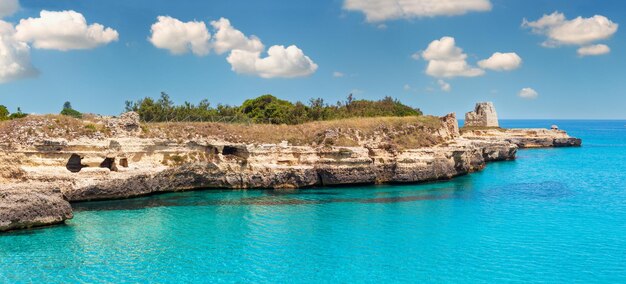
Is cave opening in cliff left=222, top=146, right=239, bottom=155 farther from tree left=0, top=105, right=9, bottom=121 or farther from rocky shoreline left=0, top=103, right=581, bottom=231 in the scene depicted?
tree left=0, top=105, right=9, bottom=121

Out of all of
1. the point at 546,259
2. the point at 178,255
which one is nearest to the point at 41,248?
the point at 178,255

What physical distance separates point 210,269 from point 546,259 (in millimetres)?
16130

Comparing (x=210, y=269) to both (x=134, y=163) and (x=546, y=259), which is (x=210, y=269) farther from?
(x=134, y=163)

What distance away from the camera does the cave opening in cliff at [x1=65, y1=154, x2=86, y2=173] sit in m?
36.4

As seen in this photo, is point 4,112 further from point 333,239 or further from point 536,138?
point 536,138

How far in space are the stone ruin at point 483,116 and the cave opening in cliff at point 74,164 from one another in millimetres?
94791

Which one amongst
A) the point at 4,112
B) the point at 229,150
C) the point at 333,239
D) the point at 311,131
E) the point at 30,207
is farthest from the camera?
the point at 4,112

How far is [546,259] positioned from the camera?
22562 millimetres

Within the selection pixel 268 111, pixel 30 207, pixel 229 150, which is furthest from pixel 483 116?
pixel 30 207

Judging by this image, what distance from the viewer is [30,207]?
1059 inches

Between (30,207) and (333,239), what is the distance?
58.0 feet

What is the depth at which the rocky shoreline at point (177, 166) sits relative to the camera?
28188 mm

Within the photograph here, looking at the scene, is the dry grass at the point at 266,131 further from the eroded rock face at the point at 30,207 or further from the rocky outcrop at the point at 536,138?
the rocky outcrop at the point at 536,138

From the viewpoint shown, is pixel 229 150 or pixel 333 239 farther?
pixel 229 150
